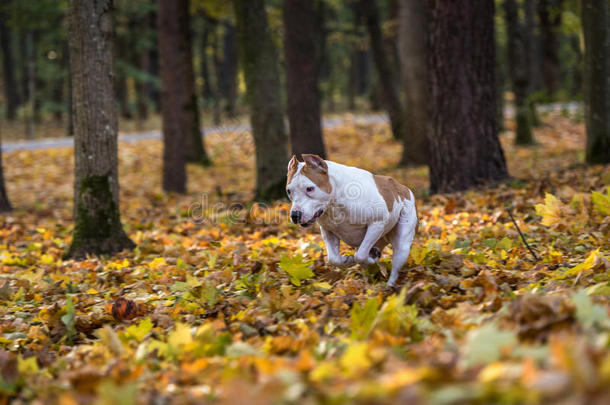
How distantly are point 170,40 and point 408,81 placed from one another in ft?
18.6

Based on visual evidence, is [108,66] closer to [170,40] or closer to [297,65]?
[297,65]

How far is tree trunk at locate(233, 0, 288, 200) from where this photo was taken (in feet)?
34.1

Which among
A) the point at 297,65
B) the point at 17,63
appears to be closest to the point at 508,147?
the point at 297,65

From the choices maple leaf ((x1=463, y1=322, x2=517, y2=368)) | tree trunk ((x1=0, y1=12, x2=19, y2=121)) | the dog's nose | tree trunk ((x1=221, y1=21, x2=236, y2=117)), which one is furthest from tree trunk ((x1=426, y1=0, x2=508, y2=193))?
tree trunk ((x1=0, y1=12, x2=19, y2=121))

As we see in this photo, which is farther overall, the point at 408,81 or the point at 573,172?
the point at 408,81

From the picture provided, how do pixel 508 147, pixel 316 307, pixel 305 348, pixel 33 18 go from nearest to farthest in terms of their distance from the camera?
pixel 305 348, pixel 316 307, pixel 508 147, pixel 33 18

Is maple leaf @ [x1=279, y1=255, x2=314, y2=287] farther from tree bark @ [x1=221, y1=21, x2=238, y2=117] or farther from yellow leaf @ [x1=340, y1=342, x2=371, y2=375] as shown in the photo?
tree bark @ [x1=221, y1=21, x2=238, y2=117]

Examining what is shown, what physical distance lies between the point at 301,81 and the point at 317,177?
25.0 feet

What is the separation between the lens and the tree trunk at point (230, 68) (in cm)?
2989

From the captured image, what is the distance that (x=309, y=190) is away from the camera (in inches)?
165

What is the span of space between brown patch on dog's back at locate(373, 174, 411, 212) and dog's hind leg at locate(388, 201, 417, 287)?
0.33 ft

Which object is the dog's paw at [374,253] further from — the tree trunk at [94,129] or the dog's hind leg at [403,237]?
the tree trunk at [94,129]

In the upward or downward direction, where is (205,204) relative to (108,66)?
downward

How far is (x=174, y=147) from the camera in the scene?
43.4 feet
